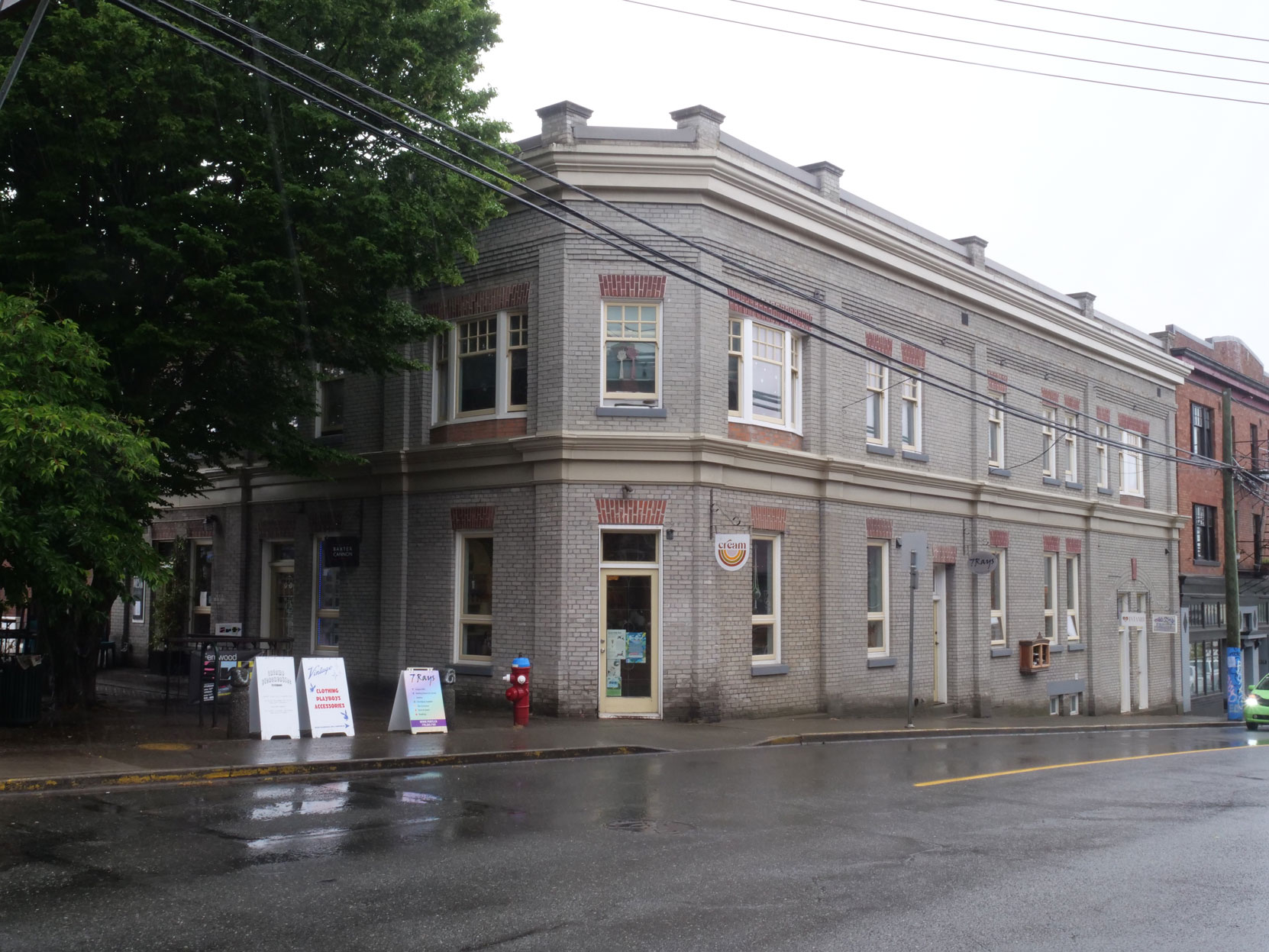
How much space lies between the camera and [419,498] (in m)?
21.1

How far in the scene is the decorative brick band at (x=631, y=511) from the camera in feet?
61.0

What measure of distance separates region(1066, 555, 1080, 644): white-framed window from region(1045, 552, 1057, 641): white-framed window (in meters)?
0.80

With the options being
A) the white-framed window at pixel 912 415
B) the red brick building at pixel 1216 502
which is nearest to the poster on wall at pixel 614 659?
the white-framed window at pixel 912 415

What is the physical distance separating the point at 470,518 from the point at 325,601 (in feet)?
15.3

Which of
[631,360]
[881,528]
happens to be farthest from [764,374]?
[881,528]

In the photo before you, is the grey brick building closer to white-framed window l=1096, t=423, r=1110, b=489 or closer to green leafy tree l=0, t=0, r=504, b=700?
green leafy tree l=0, t=0, r=504, b=700

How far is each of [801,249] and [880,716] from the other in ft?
29.1

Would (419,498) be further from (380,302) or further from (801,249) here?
(801,249)

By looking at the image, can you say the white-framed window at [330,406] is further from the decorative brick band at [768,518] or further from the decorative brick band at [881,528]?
the decorative brick band at [881,528]

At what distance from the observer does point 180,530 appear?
2638 cm

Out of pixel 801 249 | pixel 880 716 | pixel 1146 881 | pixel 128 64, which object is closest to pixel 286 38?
pixel 128 64

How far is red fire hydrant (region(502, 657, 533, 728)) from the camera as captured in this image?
16.9 meters

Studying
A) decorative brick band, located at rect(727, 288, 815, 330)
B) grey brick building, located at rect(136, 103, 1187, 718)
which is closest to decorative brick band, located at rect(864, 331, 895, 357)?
grey brick building, located at rect(136, 103, 1187, 718)

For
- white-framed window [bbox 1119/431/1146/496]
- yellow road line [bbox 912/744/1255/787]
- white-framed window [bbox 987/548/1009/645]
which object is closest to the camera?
yellow road line [bbox 912/744/1255/787]
